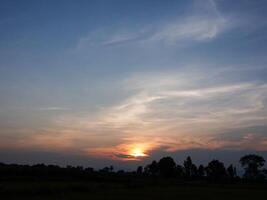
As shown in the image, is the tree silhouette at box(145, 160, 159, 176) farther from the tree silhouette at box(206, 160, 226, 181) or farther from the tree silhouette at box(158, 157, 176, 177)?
the tree silhouette at box(206, 160, 226, 181)

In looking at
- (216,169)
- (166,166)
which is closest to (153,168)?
(166,166)

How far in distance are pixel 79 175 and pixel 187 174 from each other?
2691 inches

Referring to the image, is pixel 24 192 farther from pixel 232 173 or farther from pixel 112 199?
pixel 232 173

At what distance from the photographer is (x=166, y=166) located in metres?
135

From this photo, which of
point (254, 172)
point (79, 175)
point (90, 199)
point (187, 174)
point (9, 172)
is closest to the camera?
point (90, 199)

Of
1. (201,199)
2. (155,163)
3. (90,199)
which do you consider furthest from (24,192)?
(155,163)

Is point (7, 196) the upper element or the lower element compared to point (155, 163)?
lower

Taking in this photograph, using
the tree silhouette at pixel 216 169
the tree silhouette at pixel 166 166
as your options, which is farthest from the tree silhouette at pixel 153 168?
the tree silhouette at pixel 216 169

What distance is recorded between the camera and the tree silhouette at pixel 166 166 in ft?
441

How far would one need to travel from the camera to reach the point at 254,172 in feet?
438

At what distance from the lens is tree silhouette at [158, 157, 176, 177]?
134387mm

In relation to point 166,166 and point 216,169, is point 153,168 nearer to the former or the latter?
point 166,166

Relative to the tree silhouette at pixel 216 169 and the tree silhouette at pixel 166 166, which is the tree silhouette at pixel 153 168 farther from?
the tree silhouette at pixel 216 169

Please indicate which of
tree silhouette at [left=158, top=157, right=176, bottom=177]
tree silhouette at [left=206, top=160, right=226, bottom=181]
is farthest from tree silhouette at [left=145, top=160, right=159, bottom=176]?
tree silhouette at [left=206, top=160, right=226, bottom=181]
